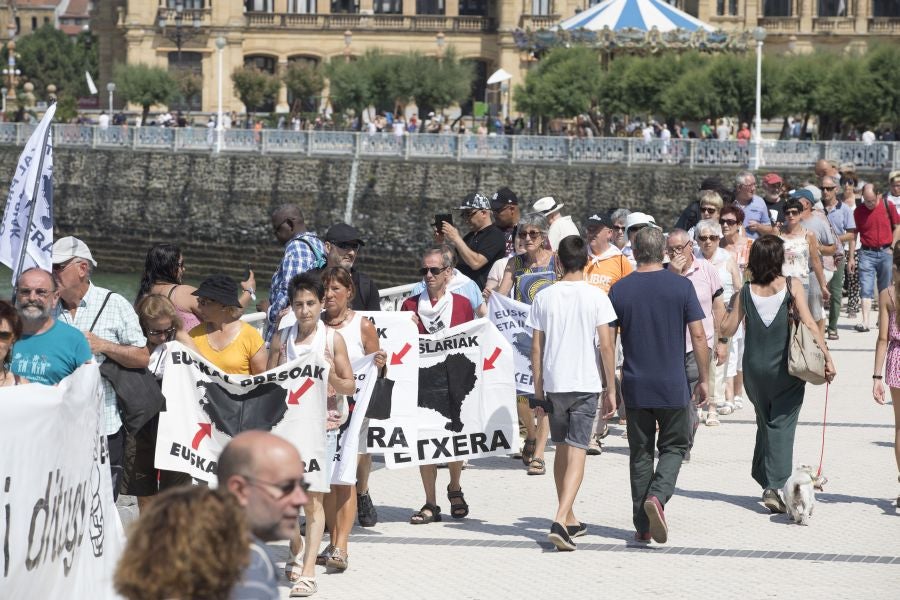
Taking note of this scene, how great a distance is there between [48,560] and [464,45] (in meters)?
71.0

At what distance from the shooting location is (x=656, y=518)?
888 centimetres

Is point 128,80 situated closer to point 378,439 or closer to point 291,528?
point 378,439

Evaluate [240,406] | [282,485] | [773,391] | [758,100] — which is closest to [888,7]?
[758,100]

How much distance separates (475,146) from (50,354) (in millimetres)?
36026

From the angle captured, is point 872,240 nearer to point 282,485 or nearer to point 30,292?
point 30,292

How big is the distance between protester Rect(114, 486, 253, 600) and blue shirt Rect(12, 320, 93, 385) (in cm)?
354

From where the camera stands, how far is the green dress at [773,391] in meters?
9.83

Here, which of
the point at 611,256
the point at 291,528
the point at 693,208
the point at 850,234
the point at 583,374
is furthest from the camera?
the point at 850,234

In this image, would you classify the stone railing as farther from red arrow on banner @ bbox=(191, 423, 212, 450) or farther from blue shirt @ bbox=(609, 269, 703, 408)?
red arrow on banner @ bbox=(191, 423, 212, 450)

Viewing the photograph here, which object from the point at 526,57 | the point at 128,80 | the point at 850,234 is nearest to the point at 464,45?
the point at 526,57

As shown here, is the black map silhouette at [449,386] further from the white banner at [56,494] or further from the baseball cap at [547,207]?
the white banner at [56,494]

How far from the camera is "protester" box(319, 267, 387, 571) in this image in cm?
848

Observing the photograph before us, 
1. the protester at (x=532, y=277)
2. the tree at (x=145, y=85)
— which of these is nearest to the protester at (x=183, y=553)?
the protester at (x=532, y=277)

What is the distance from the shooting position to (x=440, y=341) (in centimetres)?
1009
